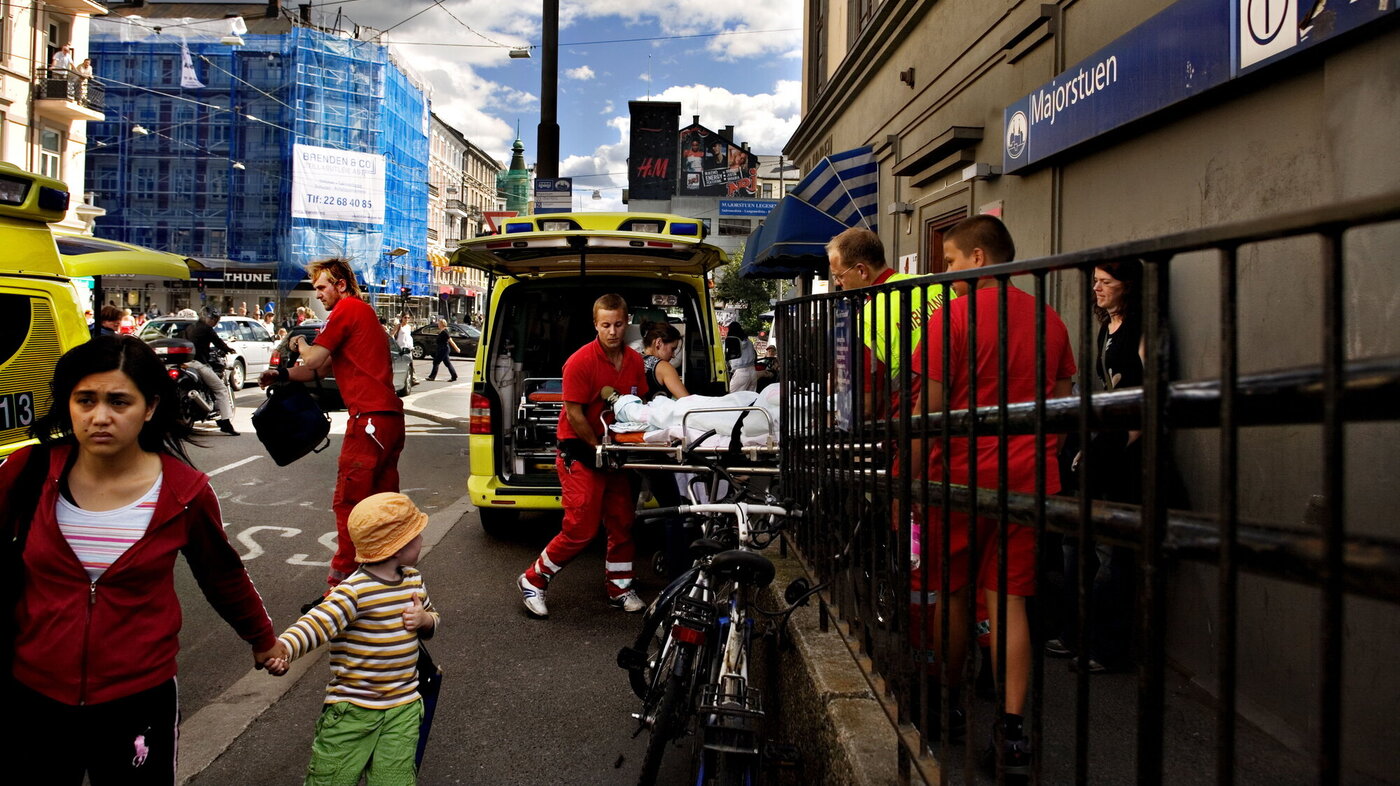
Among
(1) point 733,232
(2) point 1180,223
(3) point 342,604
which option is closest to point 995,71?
(2) point 1180,223

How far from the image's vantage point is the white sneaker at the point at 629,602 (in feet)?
17.6

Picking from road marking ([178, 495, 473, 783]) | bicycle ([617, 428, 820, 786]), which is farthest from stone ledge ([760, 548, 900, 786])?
road marking ([178, 495, 473, 783])


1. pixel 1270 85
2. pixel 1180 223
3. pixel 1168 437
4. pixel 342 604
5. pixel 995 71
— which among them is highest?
pixel 995 71

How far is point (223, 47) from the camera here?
44.5 m

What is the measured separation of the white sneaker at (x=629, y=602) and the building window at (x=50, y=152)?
32600mm

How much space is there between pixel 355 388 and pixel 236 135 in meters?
46.8

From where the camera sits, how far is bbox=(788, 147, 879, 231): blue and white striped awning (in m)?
11.3

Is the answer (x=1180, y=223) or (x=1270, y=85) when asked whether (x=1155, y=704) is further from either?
(x=1180, y=223)

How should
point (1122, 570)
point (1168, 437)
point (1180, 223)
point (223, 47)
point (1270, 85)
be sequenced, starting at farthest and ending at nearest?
point (223, 47)
point (1180, 223)
point (1122, 570)
point (1270, 85)
point (1168, 437)

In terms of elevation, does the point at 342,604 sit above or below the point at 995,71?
below

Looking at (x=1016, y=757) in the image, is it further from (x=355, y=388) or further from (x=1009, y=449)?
(x=355, y=388)

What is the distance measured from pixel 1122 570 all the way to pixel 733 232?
6172cm

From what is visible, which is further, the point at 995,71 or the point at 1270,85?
the point at 995,71

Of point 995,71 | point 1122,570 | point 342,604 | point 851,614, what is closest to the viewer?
point 342,604
